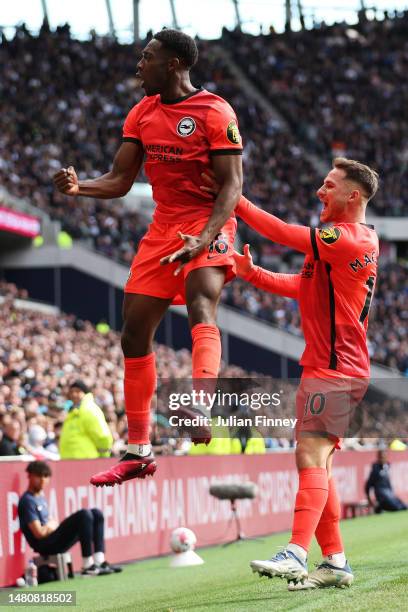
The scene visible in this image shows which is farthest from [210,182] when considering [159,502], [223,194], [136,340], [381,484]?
[381,484]

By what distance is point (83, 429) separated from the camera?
Answer: 12.4 meters

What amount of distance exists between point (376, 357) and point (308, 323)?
27152 mm

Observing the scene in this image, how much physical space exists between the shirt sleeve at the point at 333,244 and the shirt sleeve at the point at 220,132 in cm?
74

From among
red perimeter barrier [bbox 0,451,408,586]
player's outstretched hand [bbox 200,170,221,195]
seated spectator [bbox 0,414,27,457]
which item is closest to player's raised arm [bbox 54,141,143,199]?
player's outstretched hand [bbox 200,170,221,195]

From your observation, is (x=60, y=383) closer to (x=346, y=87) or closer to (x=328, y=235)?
(x=328, y=235)

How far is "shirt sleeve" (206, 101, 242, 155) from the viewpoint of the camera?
6.44 meters

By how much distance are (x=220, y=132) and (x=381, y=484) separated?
52.5ft

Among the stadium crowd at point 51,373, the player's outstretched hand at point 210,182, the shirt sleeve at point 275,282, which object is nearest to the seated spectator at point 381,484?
the stadium crowd at point 51,373

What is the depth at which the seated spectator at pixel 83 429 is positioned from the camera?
11914 mm

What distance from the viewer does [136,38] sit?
48.3 meters

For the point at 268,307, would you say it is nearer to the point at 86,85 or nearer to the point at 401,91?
the point at 86,85

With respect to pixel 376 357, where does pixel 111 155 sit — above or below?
above

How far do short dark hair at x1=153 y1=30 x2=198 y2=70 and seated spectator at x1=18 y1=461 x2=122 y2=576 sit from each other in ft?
18.1

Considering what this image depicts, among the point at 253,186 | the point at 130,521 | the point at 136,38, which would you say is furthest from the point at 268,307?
the point at 130,521
